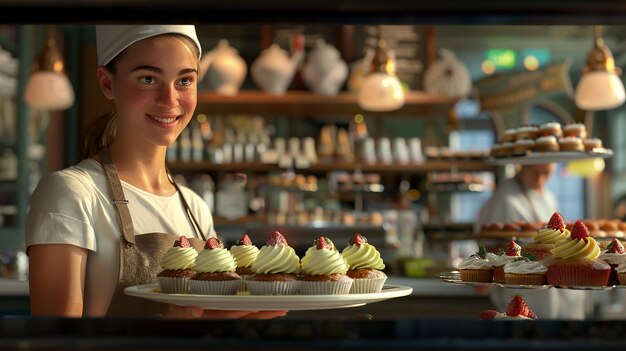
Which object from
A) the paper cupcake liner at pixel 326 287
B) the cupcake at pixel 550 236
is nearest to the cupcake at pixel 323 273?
the paper cupcake liner at pixel 326 287

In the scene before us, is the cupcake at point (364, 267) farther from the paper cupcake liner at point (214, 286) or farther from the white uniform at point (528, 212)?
the white uniform at point (528, 212)

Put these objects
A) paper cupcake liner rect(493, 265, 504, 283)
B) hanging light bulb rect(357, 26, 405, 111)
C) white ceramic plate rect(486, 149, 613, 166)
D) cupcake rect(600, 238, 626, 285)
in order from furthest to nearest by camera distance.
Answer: hanging light bulb rect(357, 26, 405, 111) → white ceramic plate rect(486, 149, 613, 166) → paper cupcake liner rect(493, 265, 504, 283) → cupcake rect(600, 238, 626, 285)

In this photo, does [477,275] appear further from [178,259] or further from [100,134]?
[100,134]

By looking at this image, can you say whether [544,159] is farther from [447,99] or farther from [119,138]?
[447,99]

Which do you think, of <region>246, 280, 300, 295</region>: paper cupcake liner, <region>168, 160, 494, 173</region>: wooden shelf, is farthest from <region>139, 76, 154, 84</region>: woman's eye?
<region>168, 160, 494, 173</region>: wooden shelf

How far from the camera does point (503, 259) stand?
7.08 feet

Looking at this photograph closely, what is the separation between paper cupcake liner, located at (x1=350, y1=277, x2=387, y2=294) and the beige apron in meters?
0.42

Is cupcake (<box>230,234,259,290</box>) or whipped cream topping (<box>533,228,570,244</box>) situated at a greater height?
whipped cream topping (<box>533,228,570,244</box>)

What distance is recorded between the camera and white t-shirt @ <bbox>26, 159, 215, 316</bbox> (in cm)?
178

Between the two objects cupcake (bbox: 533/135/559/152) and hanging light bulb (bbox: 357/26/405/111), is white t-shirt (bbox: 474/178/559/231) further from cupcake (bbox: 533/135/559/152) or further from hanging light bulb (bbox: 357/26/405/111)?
cupcake (bbox: 533/135/559/152)

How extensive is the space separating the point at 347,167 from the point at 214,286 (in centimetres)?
657

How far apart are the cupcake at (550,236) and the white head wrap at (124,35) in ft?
2.98

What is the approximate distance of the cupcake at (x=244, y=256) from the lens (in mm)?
1803

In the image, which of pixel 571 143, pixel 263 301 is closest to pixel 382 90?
pixel 571 143
